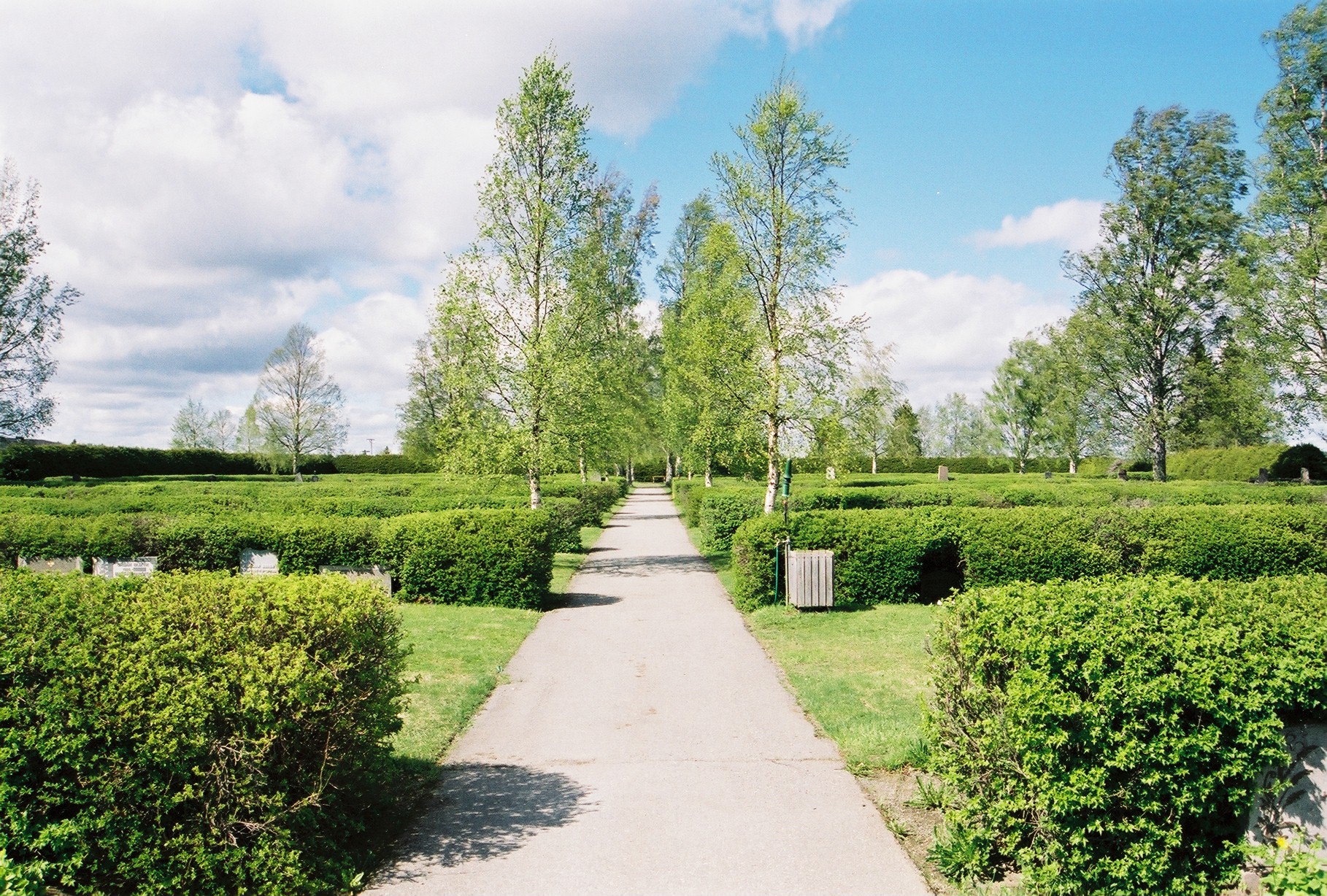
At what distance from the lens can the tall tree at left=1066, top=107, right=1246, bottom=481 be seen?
34.9 metres

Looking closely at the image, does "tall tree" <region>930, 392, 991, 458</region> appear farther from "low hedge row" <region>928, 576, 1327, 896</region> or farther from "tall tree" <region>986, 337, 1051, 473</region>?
"low hedge row" <region>928, 576, 1327, 896</region>

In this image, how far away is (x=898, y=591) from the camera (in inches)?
519

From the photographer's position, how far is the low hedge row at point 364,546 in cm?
1320

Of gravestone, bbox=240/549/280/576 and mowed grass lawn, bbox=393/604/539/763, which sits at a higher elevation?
gravestone, bbox=240/549/280/576

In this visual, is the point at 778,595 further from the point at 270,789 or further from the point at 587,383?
the point at 270,789

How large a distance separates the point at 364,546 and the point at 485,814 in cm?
929

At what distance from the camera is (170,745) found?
Answer: 373 centimetres

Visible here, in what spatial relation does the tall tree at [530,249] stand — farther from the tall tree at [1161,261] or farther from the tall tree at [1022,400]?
the tall tree at [1022,400]

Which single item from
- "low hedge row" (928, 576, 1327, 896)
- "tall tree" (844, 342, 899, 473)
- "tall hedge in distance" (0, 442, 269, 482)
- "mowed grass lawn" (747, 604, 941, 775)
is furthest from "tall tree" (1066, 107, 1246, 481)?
"tall hedge in distance" (0, 442, 269, 482)

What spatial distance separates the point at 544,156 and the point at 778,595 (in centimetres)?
1259

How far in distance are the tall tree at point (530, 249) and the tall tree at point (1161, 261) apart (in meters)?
28.5

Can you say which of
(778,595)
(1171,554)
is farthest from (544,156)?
(1171,554)

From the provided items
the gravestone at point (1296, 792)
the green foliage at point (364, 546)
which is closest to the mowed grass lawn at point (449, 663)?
the green foliage at point (364, 546)

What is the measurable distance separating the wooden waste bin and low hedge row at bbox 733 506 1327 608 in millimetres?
489
